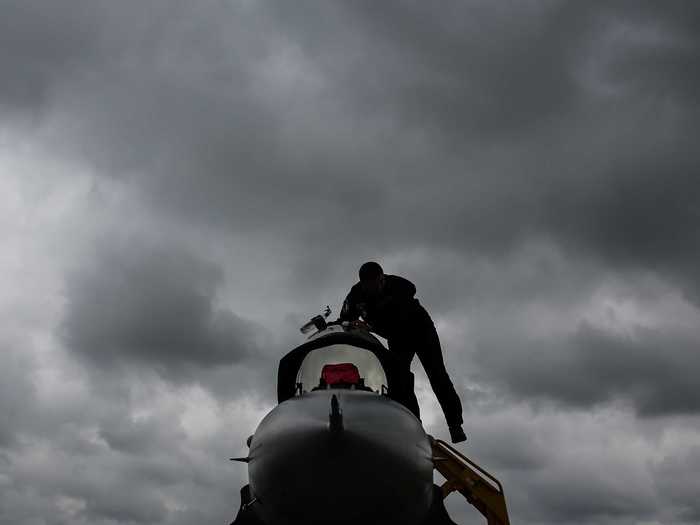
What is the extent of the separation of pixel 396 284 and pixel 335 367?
3.63 m

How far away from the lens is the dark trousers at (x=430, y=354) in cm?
1089

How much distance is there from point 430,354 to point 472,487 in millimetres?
3744

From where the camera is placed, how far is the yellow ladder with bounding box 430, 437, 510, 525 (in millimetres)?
13048

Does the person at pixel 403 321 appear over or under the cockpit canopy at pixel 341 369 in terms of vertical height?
over

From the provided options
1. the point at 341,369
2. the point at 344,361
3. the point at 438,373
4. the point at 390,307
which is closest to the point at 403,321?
the point at 390,307

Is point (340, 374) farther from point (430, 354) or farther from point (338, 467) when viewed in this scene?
point (430, 354)

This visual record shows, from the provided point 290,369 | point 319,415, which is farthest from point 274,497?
point 290,369

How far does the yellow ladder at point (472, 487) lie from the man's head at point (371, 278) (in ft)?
11.6

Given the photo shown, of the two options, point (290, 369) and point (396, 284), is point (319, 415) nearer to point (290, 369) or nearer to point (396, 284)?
point (290, 369)

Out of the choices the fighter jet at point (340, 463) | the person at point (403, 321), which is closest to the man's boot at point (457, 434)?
the person at point (403, 321)

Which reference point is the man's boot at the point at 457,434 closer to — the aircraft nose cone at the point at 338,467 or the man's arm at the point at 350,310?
the man's arm at the point at 350,310

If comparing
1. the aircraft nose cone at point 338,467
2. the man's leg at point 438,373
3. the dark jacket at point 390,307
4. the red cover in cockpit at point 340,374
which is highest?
the dark jacket at point 390,307

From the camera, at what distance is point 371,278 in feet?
36.2

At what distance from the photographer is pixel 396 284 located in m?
11.4
